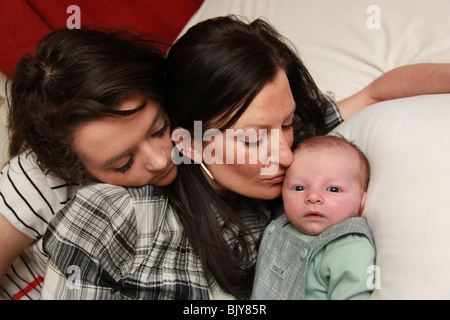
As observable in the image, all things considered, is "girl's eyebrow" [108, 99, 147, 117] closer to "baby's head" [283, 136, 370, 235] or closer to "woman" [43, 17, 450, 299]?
"woman" [43, 17, 450, 299]

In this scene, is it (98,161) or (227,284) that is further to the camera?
(227,284)

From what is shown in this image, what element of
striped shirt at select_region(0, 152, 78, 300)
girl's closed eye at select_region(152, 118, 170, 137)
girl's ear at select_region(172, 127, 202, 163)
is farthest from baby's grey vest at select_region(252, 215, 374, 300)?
striped shirt at select_region(0, 152, 78, 300)

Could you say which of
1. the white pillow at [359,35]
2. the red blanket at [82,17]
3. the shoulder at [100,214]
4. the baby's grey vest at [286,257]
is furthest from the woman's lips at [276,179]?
the red blanket at [82,17]

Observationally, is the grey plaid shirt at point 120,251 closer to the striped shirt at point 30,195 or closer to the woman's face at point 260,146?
the striped shirt at point 30,195

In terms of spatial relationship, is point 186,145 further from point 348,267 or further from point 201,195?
point 348,267

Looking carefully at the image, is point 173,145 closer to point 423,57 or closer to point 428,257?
point 428,257

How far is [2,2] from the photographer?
160 cm

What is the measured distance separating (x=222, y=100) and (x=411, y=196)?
18.1 inches

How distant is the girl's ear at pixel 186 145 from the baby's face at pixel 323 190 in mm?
253

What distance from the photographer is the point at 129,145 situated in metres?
1.01

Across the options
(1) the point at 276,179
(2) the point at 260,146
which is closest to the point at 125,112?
(2) the point at 260,146
